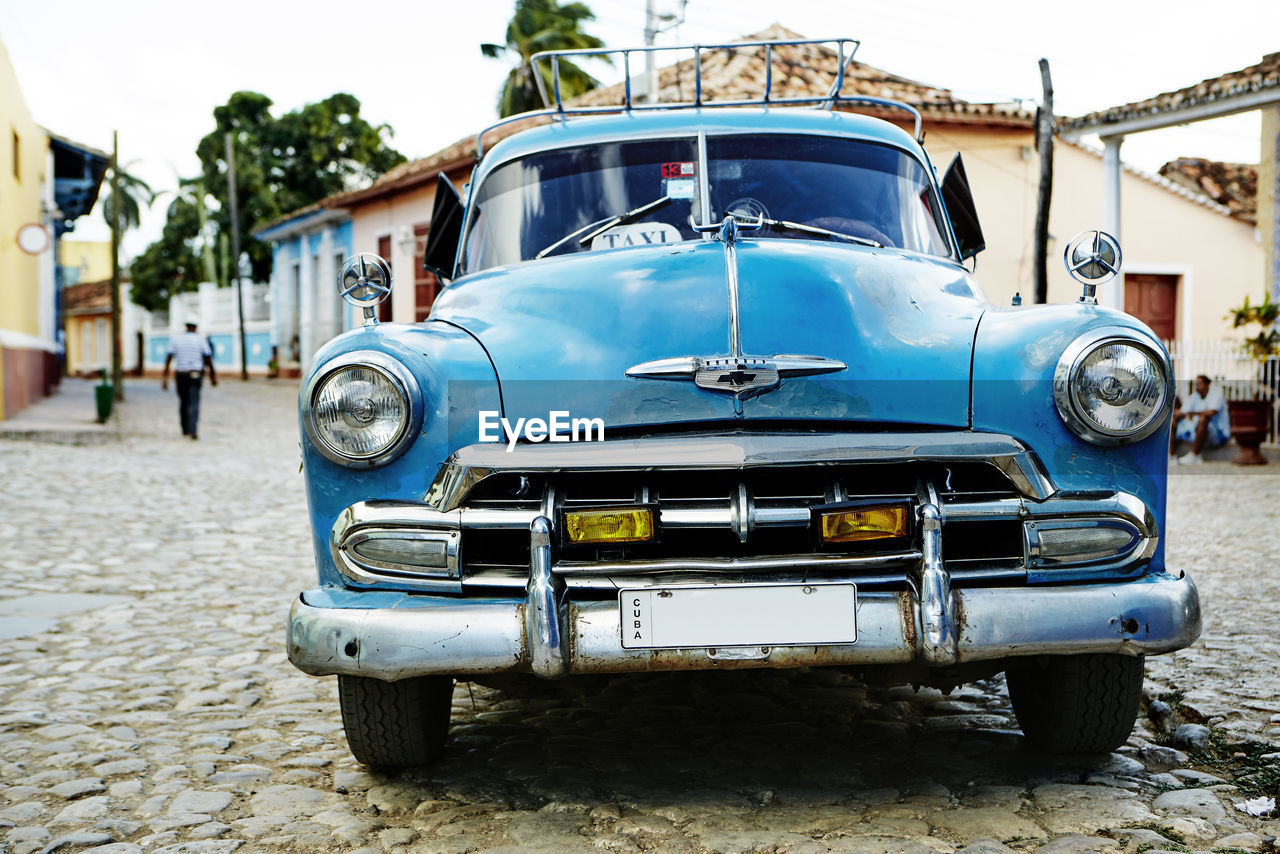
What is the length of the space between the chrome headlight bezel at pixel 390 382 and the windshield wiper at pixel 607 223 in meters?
1.03

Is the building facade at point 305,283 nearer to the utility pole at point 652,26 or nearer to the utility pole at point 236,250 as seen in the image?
the utility pole at point 236,250

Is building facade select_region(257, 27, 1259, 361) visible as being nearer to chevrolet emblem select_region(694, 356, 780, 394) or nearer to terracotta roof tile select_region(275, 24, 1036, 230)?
terracotta roof tile select_region(275, 24, 1036, 230)

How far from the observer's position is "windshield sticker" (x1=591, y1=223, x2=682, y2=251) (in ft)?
11.6

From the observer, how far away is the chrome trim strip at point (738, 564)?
2.51 meters

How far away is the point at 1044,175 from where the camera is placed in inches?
567

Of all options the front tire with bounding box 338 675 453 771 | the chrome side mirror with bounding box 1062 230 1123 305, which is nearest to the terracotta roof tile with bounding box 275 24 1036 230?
the chrome side mirror with bounding box 1062 230 1123 305

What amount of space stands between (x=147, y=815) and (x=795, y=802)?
154 centimetres

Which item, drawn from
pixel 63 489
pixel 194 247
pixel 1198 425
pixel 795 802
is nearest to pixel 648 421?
pixel 795 802

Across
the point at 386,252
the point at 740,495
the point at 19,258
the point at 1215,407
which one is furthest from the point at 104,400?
the point at 740,495

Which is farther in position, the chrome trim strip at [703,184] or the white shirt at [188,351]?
the white shirt at [188,351]

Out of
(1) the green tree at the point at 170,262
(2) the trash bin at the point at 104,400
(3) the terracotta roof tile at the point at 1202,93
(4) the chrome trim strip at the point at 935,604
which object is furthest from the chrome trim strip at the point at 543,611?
(1) the green tree at the point at 170,262

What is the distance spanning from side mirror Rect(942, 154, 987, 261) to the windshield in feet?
0.91

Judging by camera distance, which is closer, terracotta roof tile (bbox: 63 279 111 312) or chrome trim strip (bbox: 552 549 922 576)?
chrome trim strip (bbox: 552 549 922 576)

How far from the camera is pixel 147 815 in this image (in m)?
2.87
